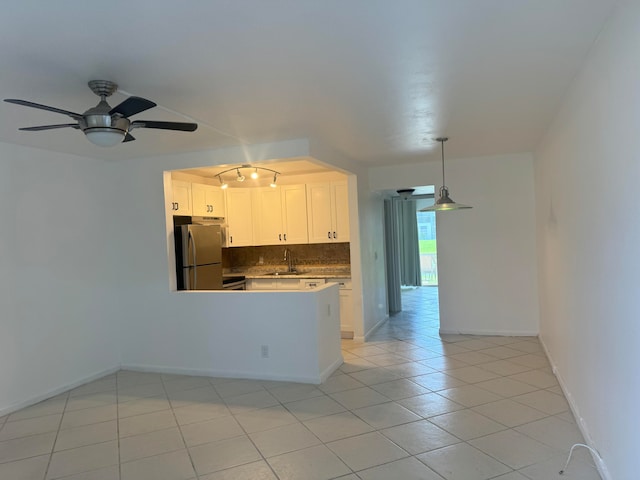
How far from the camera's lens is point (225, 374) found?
4523 millimetres

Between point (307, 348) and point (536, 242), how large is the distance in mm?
3273

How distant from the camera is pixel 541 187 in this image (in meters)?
4.77

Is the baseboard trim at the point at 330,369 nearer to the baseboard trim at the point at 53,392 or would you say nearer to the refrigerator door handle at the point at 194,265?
the refrigerator door handle at the point at 194,265

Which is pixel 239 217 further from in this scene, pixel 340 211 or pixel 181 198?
pixel 340 211

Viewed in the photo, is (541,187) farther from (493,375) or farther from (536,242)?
(493,375)

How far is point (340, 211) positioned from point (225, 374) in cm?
281

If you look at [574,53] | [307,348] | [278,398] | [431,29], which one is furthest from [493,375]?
[431,29]

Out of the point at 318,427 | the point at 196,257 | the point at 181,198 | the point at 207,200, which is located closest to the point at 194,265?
the point at 196,257

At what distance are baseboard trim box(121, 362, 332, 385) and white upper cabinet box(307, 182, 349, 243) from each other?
6.95 ft

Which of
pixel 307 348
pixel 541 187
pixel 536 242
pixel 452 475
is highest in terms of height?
pixel 541 187

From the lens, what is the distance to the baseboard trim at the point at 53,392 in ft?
12.5

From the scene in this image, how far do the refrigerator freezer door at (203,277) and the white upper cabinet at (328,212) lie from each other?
1.58 meters

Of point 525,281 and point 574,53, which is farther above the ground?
point 574,53

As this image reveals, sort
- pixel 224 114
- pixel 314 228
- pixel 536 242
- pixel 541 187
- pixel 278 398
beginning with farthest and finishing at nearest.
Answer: pixel 314 228 < pixel 536 242 < pixel 541 187 < pixel 278 398 < pixel 224 114
